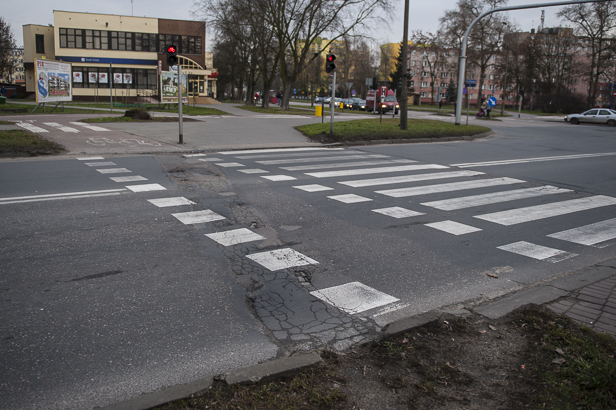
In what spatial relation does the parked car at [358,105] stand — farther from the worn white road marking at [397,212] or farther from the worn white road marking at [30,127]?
the worn white road marking at [397,212]

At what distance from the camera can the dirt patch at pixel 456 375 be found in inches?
113

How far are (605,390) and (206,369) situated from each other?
2.48 m

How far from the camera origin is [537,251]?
6.08 m

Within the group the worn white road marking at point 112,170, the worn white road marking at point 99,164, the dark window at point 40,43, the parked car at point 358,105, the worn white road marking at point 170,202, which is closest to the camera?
the worn white road marking at point 170,202

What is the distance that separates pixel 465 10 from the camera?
55.7 m

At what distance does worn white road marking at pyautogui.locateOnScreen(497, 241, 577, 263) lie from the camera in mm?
5863

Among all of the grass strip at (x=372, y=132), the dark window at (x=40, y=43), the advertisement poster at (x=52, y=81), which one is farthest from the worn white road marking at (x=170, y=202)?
the dark window at (x=40, y=43)

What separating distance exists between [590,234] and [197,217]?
5.74m

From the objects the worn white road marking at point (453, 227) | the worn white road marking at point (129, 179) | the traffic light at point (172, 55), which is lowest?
the worn white road marking at point (453, 227)

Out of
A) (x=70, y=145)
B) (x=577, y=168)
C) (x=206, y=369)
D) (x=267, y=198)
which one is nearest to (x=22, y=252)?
(x=206, y=369)

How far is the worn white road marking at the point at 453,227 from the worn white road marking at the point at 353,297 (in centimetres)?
253

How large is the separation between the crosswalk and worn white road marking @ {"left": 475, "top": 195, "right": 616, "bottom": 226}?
0.04ft

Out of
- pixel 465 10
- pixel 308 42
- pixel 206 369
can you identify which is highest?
pixel 465 10

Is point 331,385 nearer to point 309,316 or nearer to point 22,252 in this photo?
point 309,316
